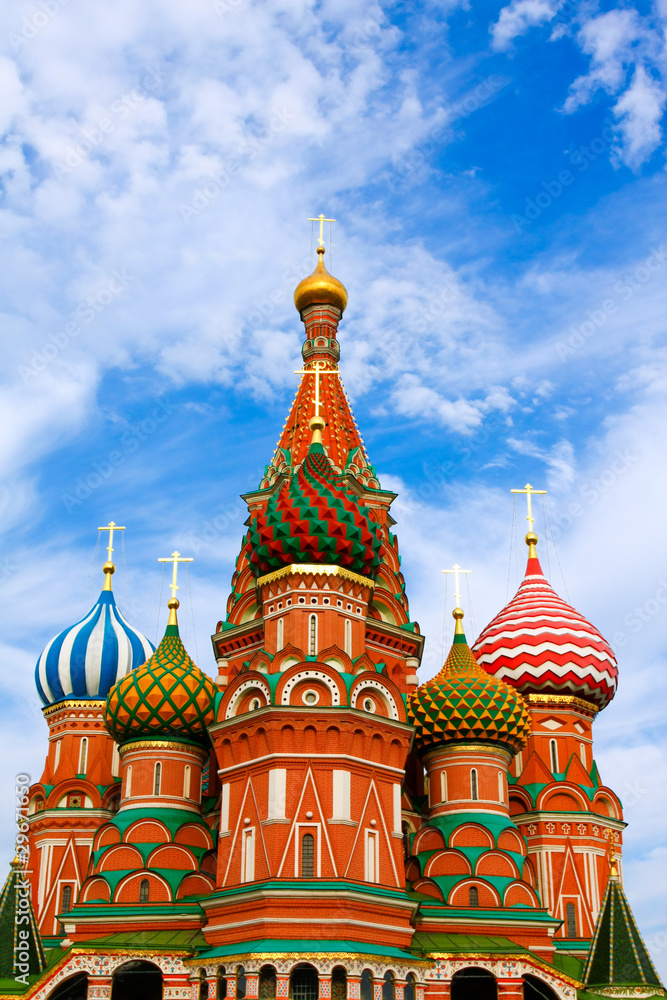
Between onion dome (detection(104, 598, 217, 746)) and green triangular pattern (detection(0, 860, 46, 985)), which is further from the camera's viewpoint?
onion dome (detection(104, 598, 217, 746))

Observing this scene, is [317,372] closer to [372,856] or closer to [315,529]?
[315,529]

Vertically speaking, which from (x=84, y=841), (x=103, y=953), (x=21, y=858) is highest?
(x=84, y=841)

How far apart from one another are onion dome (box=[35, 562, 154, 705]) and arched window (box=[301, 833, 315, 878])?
37.9 ft

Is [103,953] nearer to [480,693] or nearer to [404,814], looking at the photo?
[404,814]

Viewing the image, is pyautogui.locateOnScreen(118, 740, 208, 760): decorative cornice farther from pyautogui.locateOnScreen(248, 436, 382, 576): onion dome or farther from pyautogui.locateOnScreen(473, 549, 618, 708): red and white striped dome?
pyautogui.locateOnScreen(473, 549, 618, 708): red and white striped dome

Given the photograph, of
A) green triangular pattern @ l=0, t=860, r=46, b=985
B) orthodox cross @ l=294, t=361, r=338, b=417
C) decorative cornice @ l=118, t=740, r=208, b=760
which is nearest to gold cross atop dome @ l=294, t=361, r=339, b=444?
orthodox cross @ l=294, t=361, r=338, b=417

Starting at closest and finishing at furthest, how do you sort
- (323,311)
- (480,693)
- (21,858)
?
(21,858), (480,693), (323,311)

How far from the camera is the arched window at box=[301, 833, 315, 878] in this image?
69.5ft

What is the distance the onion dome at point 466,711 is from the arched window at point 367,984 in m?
5.98

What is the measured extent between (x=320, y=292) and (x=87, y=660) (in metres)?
11.7

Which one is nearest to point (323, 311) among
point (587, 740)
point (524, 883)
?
point (587, 740)

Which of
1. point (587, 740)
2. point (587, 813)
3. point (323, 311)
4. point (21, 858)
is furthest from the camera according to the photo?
point (323, 311)

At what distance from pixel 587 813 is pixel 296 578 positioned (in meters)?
9.80

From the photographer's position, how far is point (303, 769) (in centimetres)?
2181
